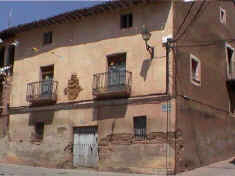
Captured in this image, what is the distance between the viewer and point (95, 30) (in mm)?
17594

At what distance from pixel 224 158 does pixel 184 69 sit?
510 centimetres

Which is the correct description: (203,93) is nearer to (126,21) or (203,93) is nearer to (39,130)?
(126,21)

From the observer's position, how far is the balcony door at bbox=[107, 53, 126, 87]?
1602 cm

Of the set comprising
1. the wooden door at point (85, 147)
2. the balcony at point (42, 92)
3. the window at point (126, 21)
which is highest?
the window at point (126, 21)

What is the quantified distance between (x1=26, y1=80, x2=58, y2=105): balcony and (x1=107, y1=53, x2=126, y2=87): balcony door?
304 centimetres

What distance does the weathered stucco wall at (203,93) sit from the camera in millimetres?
15305

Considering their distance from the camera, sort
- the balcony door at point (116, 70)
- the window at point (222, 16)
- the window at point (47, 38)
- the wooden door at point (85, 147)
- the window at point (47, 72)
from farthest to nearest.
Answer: the window at point (222, 16) < the window at point (47, 38) < the window at point (47, 72) < the wooden door at point (85, 147) < the balcony door at point (116, 70)

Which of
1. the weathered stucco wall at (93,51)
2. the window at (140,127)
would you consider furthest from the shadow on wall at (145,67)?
the window at (140,127)

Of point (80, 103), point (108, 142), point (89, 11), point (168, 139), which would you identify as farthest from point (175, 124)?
point (89, 11)

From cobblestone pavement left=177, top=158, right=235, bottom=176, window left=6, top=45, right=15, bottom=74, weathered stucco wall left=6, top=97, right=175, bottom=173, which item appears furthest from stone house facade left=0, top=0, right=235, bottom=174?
window left=6, top=45, right=15, bottom=74

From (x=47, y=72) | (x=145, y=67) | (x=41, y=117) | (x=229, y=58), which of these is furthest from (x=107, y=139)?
(x=229, y=58)

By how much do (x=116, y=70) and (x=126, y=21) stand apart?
2181 mm

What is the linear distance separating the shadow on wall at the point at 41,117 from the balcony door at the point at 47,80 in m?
0.90

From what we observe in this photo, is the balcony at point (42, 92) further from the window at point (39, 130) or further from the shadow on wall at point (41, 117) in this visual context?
the window at point (39, 130)
